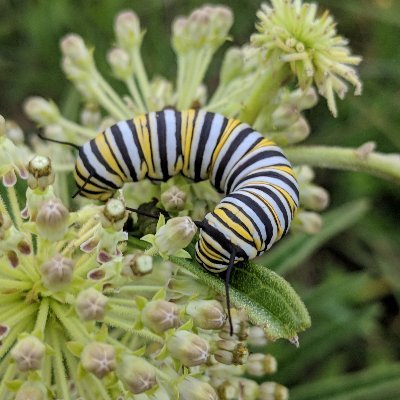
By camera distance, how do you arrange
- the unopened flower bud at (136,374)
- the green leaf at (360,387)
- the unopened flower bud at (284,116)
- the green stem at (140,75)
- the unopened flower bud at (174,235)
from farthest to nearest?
the green leaf at (360,387), the green stem at (140,75), the unopened flower bud at (284,116), the unopened flower bud at (174,235), the unopened flower bud at (136,374)

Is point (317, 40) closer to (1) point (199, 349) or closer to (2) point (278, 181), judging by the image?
(2) point (278, 181)

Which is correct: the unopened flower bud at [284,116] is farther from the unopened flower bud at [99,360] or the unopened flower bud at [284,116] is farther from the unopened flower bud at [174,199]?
the unopened flower bud at [99,360]

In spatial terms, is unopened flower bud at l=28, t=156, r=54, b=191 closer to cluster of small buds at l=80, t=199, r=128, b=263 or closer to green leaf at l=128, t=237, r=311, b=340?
cluster of small buds at l=80, t=199, r=128, b=263

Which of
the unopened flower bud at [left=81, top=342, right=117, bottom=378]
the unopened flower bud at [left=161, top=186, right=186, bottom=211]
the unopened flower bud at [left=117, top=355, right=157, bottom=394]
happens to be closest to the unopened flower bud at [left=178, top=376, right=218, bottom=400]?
the unopened flower bud at [left=117, top=355, right=157, bottom=394]

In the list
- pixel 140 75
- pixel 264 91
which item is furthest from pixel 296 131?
pixel 140 75

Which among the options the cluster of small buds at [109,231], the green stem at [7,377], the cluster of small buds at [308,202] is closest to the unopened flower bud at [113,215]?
the cluster of small buds at [109,231]

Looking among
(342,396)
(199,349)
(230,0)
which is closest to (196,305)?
(199,349)
